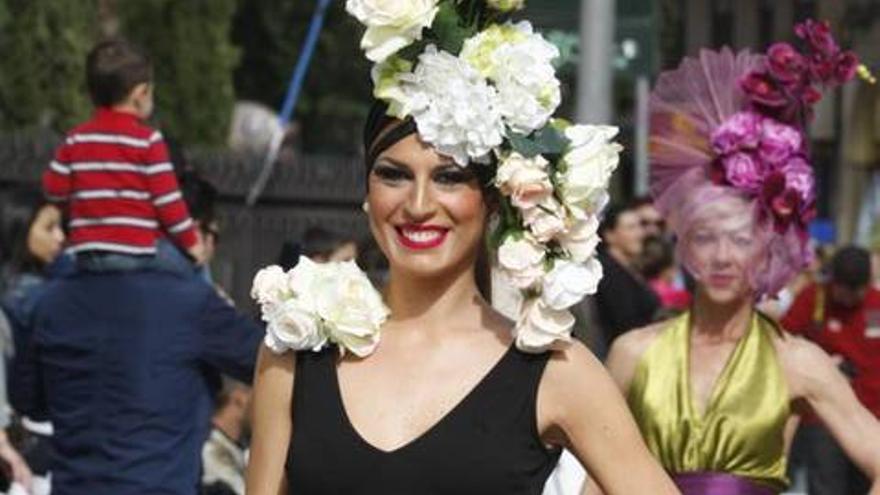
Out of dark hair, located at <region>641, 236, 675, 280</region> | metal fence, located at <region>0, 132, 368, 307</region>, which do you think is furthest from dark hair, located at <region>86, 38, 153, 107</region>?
metal fence, located at <region>0, 132, 368, 307</region>

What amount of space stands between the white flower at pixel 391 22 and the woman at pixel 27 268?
119 inches

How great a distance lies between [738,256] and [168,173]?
1.77 m

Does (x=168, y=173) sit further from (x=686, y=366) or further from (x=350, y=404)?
(x=350, y=404)

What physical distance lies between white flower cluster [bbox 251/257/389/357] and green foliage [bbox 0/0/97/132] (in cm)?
1719

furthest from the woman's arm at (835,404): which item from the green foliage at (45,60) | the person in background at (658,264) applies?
the green foliage at (45,60)

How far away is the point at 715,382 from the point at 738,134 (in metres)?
0.76

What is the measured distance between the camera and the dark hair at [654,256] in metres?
15.1

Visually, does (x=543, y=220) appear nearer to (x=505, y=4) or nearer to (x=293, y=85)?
(x=505, y=4)

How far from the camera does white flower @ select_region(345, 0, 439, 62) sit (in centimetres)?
515

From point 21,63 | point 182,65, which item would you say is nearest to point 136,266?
point 21,63

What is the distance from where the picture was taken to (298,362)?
5230 millimetres

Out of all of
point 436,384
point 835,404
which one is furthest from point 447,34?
point 835,404

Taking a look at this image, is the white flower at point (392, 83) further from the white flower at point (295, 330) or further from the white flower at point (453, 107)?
the white flower at point (295, 330)

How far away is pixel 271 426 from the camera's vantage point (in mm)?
5195
